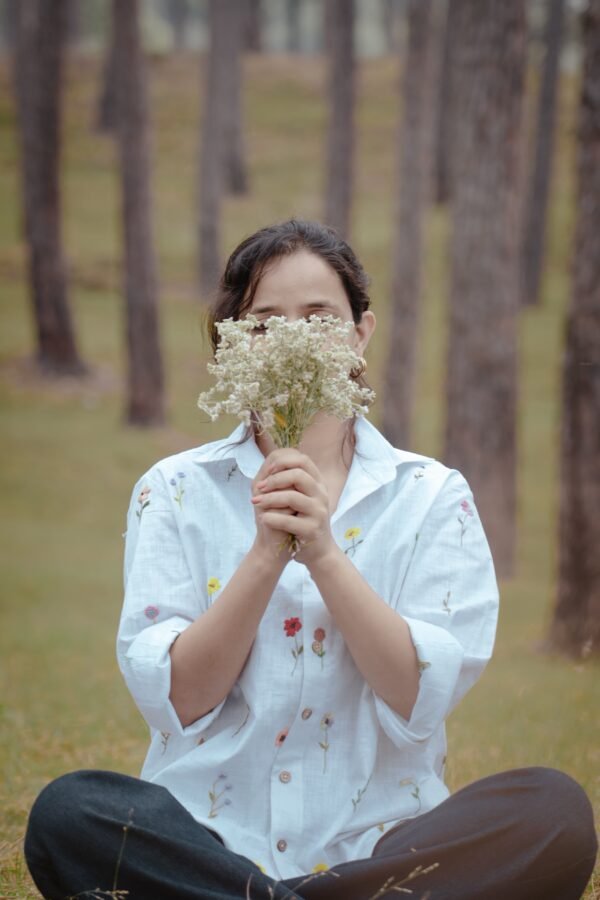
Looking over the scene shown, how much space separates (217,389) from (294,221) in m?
0.69

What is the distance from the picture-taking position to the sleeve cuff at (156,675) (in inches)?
120

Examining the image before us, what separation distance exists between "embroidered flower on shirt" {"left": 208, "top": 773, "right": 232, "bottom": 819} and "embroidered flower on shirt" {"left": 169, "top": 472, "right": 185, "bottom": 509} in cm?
73

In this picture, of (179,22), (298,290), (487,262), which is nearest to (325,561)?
(298,290)

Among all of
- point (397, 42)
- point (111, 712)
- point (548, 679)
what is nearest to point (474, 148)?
point (548, 679)

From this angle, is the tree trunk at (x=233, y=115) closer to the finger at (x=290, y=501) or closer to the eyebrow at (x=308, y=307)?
the eyebrow at (x=308, y=307)

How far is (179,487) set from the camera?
11.0 feet

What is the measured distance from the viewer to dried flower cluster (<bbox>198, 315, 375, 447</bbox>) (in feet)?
9.52

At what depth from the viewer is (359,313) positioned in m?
3.51

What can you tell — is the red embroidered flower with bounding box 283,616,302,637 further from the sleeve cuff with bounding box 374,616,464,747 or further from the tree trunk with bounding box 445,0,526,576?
the tree trunk with bounding box 445,0,526,576

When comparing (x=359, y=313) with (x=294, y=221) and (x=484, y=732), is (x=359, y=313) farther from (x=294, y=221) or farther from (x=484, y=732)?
(x=484, y=732)

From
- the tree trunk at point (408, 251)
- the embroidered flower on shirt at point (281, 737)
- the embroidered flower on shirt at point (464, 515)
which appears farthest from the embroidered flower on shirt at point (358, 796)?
the tree trunk at point (408, 251)

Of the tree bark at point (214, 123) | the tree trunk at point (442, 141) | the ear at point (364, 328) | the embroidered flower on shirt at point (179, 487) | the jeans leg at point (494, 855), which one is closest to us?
the jeans leg at point (494, 855)

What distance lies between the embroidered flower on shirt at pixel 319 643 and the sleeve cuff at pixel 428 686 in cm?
18

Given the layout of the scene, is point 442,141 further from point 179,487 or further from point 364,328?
point 179,487
